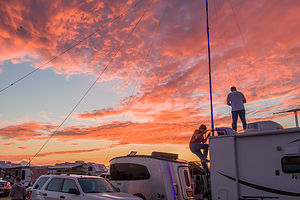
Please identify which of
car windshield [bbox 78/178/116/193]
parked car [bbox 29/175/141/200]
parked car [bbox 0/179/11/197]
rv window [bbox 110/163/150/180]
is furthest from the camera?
parked car [bbox 0/179/11/197]

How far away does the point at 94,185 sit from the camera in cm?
1049

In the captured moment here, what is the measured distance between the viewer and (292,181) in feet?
26.5

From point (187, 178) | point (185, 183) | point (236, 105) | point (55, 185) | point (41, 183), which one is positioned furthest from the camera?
point (236, 105)

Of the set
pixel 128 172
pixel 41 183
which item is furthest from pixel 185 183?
pixel 41 183

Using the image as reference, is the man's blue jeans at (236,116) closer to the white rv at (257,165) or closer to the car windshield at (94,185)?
the white rv at (257,165)

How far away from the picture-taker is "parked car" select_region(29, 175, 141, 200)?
9666 millimetres

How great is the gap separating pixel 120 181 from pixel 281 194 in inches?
265

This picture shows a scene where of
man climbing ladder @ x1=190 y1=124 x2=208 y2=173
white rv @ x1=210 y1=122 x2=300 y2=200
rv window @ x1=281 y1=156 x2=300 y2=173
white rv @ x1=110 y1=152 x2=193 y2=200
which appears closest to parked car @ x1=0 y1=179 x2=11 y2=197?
white rv @ x1=110 y1=152 x2=193 y2=200

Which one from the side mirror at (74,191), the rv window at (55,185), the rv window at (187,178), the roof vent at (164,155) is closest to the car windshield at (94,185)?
the side mirror at (74,191)

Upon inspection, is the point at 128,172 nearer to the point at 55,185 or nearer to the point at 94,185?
the point at 94,185

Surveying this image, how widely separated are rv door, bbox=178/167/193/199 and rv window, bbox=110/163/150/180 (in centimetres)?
132

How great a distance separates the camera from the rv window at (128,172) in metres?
12.0

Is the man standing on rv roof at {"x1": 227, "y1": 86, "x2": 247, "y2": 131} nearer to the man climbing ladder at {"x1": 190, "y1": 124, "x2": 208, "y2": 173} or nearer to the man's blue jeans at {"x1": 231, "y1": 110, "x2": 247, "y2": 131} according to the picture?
the man's blue jeans at {"x1": 231, "y1": 110, "x2": 247, "y2": 131}

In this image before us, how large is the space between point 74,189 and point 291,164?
21.9ft
